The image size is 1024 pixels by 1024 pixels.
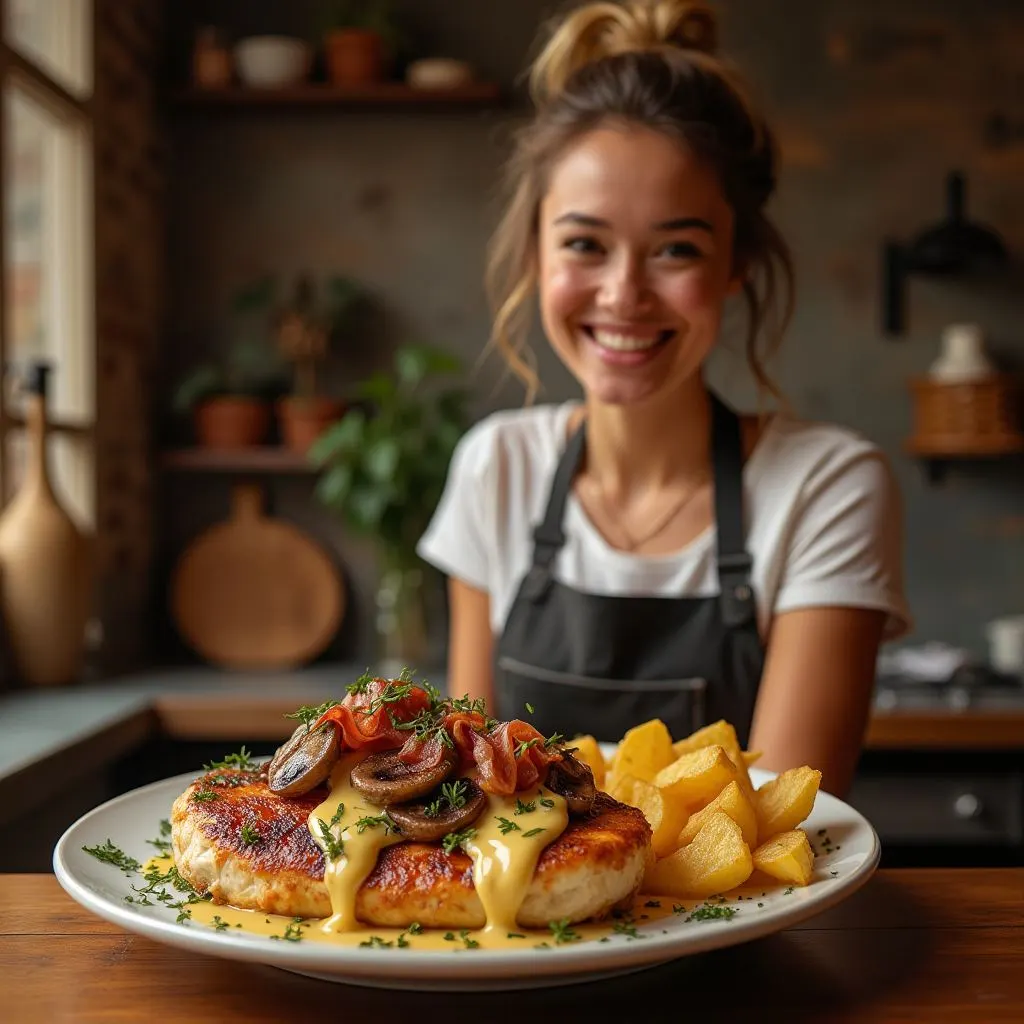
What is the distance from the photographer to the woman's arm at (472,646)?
2.14 m

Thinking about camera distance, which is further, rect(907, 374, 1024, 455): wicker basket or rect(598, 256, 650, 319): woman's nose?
rect(907, 374, 1024, 455): wicker basket

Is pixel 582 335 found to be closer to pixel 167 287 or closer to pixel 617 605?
pixel 617 605

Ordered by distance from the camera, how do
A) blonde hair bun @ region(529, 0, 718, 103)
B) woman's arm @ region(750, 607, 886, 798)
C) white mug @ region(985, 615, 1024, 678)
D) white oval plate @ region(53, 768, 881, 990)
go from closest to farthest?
white oval plate @ region(53, 768, 881, 990)
woman's arm @ region(750, 607, 886, 798)
blonde hair bun @ region(529, 0, 718, 103)
white mug @ region(985, 615, 1024, 678)

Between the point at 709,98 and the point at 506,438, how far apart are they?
2.12 feet

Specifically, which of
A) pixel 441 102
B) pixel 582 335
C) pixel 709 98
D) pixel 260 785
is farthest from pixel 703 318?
pixel 441 102

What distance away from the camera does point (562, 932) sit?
0.83m

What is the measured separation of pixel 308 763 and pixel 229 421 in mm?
2911

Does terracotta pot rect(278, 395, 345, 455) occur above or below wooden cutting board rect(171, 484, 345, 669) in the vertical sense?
above

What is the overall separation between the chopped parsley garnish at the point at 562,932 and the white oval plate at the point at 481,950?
2cm

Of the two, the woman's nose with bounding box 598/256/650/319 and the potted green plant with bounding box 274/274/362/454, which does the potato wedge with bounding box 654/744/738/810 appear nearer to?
the woman's nose with bounding box 598/256/650/319

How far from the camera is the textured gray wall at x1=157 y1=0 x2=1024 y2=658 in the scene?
151 inches

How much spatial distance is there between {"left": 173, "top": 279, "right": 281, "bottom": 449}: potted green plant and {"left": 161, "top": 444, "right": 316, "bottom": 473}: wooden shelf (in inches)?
1.8

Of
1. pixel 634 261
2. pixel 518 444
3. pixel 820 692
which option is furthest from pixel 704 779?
pixel 518 444

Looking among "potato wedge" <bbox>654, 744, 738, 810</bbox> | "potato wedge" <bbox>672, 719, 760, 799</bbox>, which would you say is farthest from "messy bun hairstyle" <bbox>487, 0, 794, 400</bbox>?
"potato wedge" <bbox>654, 744, 738, 810</bbox>
